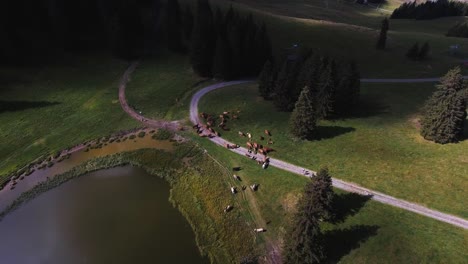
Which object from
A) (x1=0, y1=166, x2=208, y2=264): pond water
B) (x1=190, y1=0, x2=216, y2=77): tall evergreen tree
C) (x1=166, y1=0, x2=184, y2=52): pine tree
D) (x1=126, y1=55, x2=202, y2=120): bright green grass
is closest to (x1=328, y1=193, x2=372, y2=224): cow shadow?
(x1=0, y1=166, x2=208, y2=264): pond water

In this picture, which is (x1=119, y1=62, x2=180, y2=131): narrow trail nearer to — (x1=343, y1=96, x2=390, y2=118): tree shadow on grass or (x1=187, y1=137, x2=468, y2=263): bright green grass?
(x1=187, y1=137, x2=468, y2=263): bright green grass

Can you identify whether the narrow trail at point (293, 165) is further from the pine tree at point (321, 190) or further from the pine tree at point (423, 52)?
the pine tree at point (423, 52)

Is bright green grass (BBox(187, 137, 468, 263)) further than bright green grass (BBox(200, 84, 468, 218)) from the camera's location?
No

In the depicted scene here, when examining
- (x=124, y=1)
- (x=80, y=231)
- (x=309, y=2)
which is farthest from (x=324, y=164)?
(x=309, y=2)

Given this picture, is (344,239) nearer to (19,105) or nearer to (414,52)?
(414,52)

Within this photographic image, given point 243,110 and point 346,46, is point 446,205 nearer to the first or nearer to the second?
point 243,110

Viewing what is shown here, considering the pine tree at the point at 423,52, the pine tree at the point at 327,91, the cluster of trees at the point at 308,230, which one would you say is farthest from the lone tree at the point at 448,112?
Result: the pine tree at the point at 423,52
